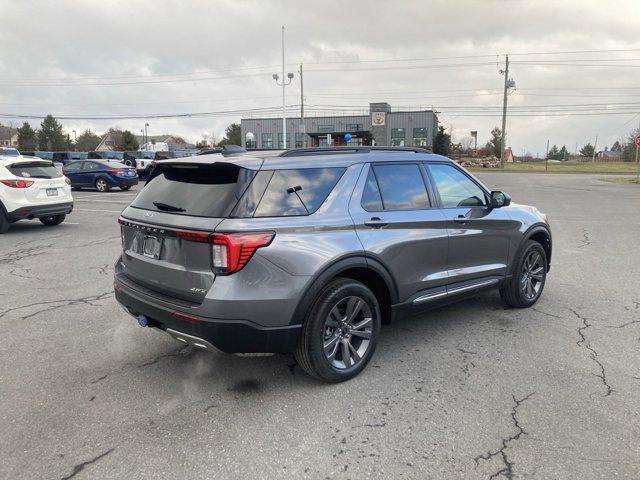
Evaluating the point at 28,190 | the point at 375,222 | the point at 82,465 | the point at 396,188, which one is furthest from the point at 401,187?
the point at 28,190

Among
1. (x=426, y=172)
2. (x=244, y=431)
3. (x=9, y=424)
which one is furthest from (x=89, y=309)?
(x=426, y=172)

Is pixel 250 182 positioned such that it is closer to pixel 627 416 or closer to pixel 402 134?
pixel 627 416

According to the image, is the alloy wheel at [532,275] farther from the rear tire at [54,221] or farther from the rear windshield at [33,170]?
the rear tire at [54,221]

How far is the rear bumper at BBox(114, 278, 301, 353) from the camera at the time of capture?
3021 mm

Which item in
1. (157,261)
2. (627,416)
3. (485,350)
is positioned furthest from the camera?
(485,350)

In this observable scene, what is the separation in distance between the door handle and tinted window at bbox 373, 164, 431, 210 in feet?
0.53

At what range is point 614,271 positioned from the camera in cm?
689

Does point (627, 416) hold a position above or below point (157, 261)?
below

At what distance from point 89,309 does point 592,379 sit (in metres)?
4.85

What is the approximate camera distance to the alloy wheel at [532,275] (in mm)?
5227

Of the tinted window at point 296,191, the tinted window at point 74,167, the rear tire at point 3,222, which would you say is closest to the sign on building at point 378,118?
the tinted window at point 74,167

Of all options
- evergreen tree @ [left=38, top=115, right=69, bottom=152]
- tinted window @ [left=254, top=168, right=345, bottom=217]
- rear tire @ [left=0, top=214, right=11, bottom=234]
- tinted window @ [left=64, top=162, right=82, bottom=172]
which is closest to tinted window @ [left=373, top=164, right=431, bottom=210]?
tinted window @ [left=254, top=168, right=345, bottom=217]

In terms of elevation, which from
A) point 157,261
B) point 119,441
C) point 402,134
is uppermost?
point 402,134

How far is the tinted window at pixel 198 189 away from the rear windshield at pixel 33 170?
7.88 metres
